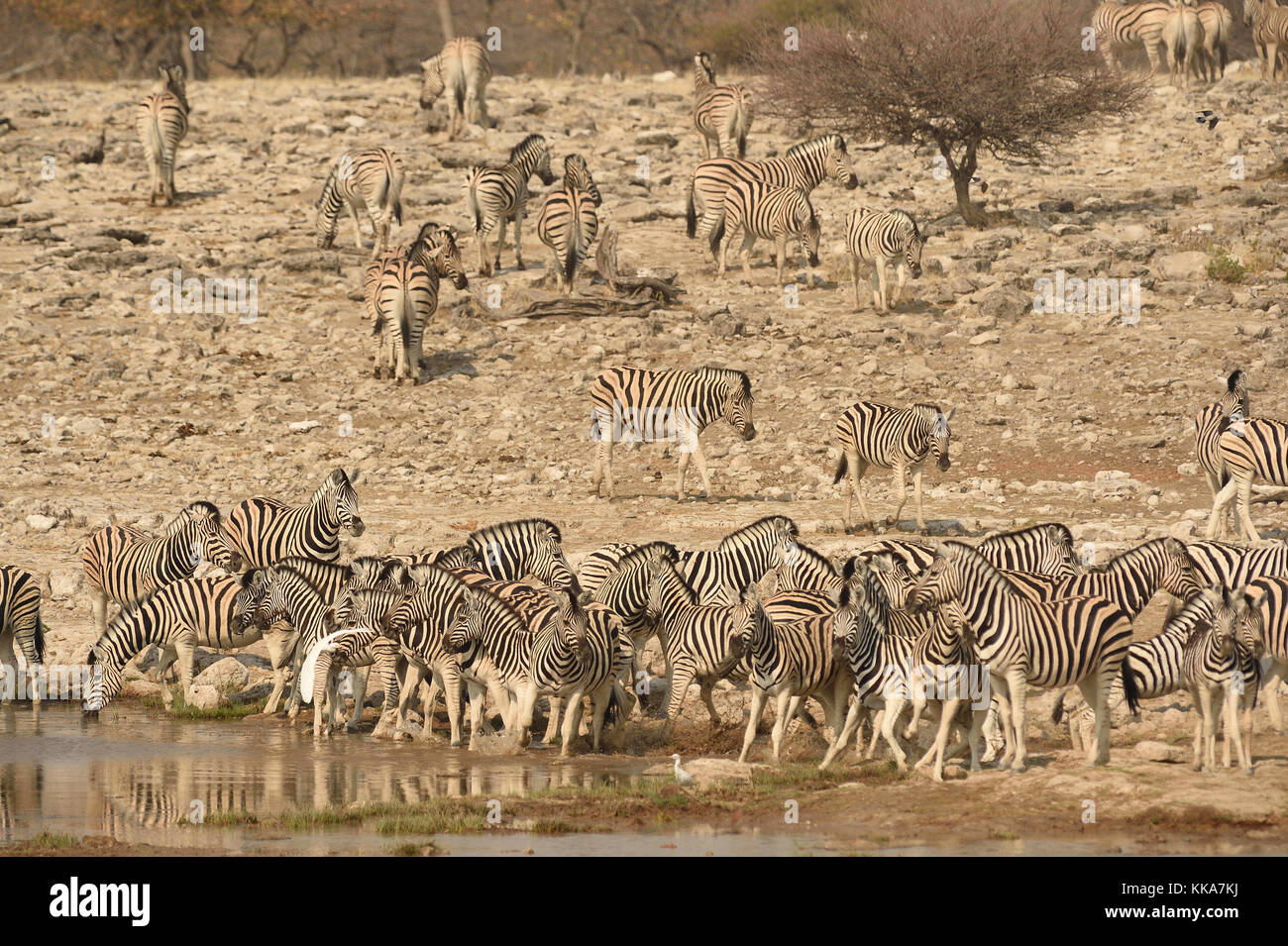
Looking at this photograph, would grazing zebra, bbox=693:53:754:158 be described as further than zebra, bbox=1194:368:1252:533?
Yes

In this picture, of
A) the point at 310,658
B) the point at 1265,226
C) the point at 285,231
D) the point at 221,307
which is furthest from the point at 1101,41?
the point at 310,658

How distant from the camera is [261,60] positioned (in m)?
52.5

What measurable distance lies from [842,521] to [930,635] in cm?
539

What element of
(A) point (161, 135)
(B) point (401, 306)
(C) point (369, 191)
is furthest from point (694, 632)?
(A) point (161, 135)

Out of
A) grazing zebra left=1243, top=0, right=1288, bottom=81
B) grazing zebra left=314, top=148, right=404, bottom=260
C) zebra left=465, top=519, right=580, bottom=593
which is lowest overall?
zebra left=465, top=519, right=580, bottom=593

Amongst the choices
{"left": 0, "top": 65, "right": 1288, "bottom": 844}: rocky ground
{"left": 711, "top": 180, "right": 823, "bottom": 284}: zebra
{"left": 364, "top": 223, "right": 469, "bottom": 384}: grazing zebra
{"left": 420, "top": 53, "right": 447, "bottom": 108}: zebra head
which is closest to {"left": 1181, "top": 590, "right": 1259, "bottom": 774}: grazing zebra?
{"left": 0, "top": 65, "right": 1288, "bottom": 844}: rocky ground

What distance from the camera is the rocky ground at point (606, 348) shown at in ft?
55.4

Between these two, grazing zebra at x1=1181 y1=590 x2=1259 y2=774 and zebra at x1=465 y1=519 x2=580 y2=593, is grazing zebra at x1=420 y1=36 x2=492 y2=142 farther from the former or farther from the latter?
grazing zebra at x1=1181 y1=590 x2=1259 y2=774

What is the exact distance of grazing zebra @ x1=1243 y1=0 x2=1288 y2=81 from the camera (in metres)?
30.6

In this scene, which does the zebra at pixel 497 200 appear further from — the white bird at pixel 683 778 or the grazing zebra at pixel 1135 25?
the white bird at pixel 683 778

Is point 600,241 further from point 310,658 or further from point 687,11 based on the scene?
point 687,11

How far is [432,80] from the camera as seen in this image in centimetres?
2962

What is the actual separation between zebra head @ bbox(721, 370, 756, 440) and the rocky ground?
701mm

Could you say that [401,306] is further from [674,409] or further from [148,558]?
[148,558]
